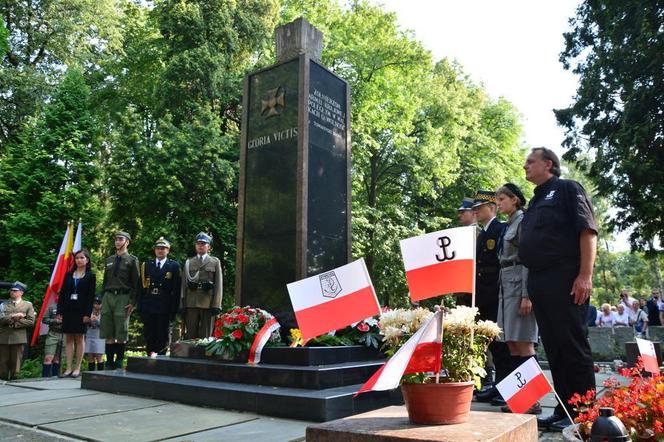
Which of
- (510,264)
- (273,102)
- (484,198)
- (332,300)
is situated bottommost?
(332,300)

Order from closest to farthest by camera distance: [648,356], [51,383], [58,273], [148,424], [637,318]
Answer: [648,356] → [148,424] → [51,383] → [58,273] → [637,318]

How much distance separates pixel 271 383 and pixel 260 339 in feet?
2.22

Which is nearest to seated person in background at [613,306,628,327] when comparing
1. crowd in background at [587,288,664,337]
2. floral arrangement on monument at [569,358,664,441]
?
crowd in background at [587,288,664,337]

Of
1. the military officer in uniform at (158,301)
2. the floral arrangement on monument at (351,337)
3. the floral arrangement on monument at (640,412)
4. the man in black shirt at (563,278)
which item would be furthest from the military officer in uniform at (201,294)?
the floral arrangement on monument at (640,412)

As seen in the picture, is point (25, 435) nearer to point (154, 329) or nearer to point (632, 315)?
point (154, 329)

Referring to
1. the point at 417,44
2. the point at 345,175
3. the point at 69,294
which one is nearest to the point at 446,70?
the point at 417,44

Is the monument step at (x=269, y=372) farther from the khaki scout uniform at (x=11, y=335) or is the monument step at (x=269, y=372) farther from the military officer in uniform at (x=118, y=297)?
the khaki scout uniform at (x=11, y=335)

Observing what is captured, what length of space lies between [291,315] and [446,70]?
74.7 feet

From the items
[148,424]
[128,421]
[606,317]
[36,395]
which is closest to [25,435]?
[128,421]

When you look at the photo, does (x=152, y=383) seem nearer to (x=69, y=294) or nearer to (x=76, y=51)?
(x=69, y=294)

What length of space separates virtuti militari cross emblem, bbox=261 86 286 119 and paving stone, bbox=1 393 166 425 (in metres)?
4.05

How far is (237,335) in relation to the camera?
5906 mm

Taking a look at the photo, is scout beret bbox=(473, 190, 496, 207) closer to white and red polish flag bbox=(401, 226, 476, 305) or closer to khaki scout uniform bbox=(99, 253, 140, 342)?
white and red polish flag bbox=(401, 226, 476, 305)

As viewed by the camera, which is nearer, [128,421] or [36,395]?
[128,421]
